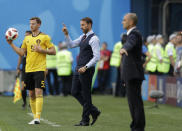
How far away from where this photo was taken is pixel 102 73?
21.9m

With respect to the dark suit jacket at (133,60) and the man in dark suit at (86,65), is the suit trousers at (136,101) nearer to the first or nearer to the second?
the dark suit jacket at (133,60)

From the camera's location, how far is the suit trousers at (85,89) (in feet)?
33.0

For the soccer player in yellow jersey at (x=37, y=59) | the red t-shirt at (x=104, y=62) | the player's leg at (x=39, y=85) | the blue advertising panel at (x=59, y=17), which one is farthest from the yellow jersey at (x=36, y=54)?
the red t-shirt at (x=104, y=62)

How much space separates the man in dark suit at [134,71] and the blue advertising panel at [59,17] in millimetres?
13112

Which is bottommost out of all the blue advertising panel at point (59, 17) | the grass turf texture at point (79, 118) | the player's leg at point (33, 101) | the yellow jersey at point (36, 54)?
the grass turf texture at point (79, 118)

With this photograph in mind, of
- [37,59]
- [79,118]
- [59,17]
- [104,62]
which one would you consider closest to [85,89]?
[37,59]

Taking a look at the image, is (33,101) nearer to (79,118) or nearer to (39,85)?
(39,85)

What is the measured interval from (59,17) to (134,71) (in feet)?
45.0

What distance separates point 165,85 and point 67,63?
4870 mm

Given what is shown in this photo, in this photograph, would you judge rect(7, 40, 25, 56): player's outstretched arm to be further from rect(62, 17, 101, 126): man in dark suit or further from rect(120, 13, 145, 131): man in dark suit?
rect(120, 13, 145, 131): man in dark suit

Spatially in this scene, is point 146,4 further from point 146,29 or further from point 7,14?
point 7,14

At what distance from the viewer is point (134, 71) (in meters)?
8.20

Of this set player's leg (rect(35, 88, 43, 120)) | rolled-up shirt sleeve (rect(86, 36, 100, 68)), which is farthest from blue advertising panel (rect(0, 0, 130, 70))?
rolled-up shirt sleeve (rect(86, 36, 100, 68))

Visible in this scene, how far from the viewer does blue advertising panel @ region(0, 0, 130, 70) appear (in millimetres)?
21000
